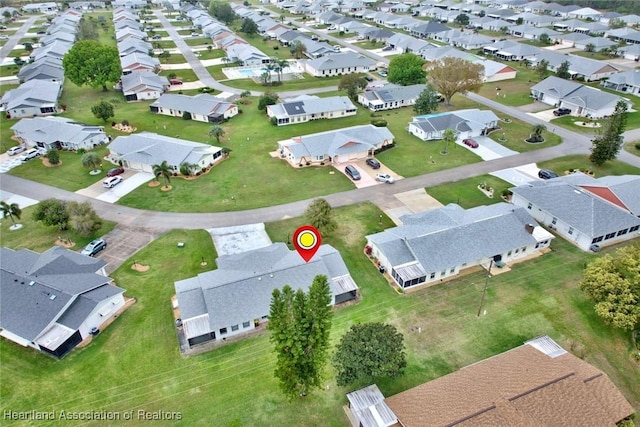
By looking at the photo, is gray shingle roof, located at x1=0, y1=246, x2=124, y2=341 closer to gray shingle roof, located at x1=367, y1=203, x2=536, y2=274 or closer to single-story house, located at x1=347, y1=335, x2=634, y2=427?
single-story house, located at x1=347, y1=335, x2=634, y2=427

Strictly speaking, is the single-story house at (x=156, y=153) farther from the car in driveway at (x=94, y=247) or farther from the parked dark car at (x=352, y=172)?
the parked dark car at (x=352, y=172)

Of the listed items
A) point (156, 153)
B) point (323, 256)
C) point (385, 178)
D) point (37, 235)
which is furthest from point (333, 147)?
point (37, 235)

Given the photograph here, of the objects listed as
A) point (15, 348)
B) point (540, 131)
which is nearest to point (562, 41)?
point (540, 131)

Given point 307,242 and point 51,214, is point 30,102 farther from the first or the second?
point 307,242

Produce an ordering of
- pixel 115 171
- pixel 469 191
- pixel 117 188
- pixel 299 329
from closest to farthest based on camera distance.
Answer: pixel 299 329 → pixel 469 191 → pixel 117 188 → pixel 115 171

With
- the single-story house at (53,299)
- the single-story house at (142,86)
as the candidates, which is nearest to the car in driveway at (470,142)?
the single-story house at (53,299)

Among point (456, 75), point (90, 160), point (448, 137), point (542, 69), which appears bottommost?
point (90, 160)
